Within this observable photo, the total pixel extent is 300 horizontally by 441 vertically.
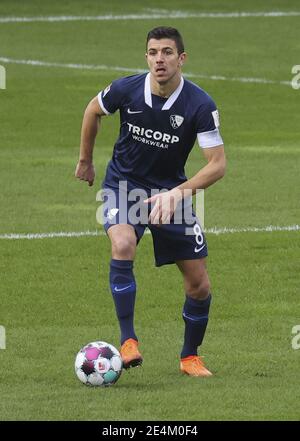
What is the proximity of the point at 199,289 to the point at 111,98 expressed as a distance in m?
1.51

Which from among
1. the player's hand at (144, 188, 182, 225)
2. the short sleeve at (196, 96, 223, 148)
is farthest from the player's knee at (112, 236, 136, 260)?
the short sleeve at (196, 96, 223, 148)

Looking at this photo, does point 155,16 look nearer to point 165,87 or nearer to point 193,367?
point 165,87

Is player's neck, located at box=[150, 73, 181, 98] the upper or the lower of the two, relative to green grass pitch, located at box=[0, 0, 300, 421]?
upper

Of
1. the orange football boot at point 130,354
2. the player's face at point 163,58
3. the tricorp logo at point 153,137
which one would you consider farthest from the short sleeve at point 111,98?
the orange football boot at point 130,354

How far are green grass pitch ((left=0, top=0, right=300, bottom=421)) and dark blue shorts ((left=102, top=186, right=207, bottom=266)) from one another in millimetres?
843

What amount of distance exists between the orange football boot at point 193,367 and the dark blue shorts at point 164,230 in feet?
2.32

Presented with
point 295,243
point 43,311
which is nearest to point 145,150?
point 43,311

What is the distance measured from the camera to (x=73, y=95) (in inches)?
1089

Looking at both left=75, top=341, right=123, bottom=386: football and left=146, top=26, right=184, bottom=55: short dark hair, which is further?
left=146, top=26, right=184, bottom=55: short dark hair

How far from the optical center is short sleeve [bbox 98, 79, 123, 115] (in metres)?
11.3

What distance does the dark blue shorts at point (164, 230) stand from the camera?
36.9 feet

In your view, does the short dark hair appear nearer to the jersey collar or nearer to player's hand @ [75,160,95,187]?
the jersey collar

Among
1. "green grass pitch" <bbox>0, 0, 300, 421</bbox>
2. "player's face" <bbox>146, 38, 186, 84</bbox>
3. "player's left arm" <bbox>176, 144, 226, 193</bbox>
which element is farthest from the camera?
"player's face" <bbox>146, 38, 186, 84</bbox>

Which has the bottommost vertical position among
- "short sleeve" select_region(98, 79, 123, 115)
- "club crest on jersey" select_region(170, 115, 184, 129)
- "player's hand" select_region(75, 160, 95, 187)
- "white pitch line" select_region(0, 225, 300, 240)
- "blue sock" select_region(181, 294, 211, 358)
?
"blue sock" select_region(181, 294, 211, 358)
